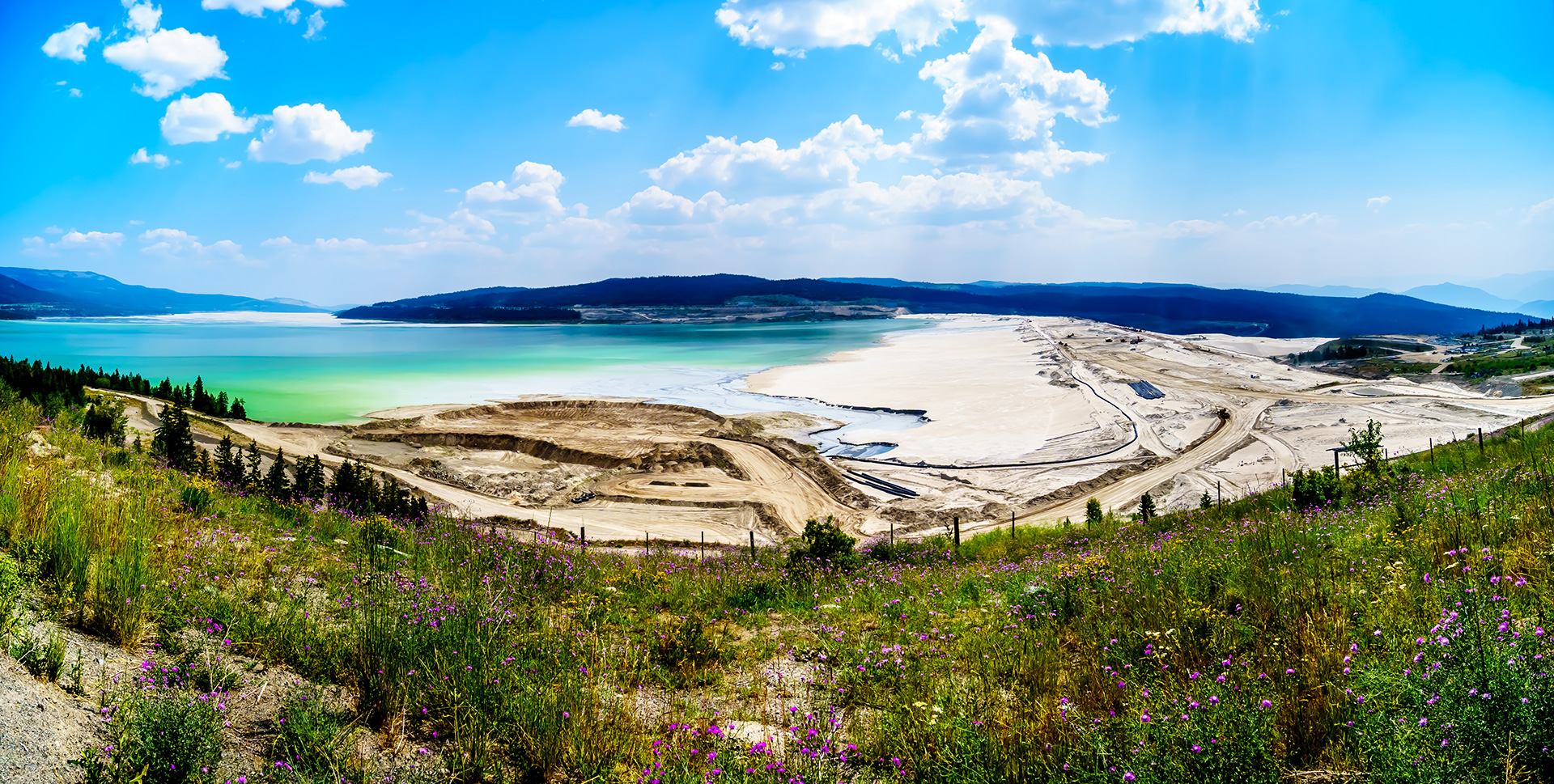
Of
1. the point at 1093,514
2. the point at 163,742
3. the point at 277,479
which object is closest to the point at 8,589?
the point at 163,742

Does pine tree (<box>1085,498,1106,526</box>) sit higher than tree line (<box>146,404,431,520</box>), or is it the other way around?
tree line (<box>146,404,431,520</box>)

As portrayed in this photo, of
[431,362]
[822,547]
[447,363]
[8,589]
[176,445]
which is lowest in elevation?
[822,547]

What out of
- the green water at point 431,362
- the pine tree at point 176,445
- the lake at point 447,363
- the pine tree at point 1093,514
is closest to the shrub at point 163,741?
the pine tree at point 176,445

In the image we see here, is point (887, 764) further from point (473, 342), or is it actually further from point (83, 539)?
point (473, 342)

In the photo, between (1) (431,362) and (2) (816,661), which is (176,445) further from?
(1) (431,362)

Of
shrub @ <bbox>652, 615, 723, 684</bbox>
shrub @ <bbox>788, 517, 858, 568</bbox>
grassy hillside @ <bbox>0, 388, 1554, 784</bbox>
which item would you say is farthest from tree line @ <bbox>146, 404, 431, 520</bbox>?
shrub @ <bbox>652, 615, 723, 684</bbox>

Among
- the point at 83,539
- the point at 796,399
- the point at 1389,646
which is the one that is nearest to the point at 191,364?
the point at 796,399

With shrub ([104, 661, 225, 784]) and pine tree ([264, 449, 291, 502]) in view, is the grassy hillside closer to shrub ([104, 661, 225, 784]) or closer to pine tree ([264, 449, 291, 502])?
shrub ([104, 661, 225, 784])
